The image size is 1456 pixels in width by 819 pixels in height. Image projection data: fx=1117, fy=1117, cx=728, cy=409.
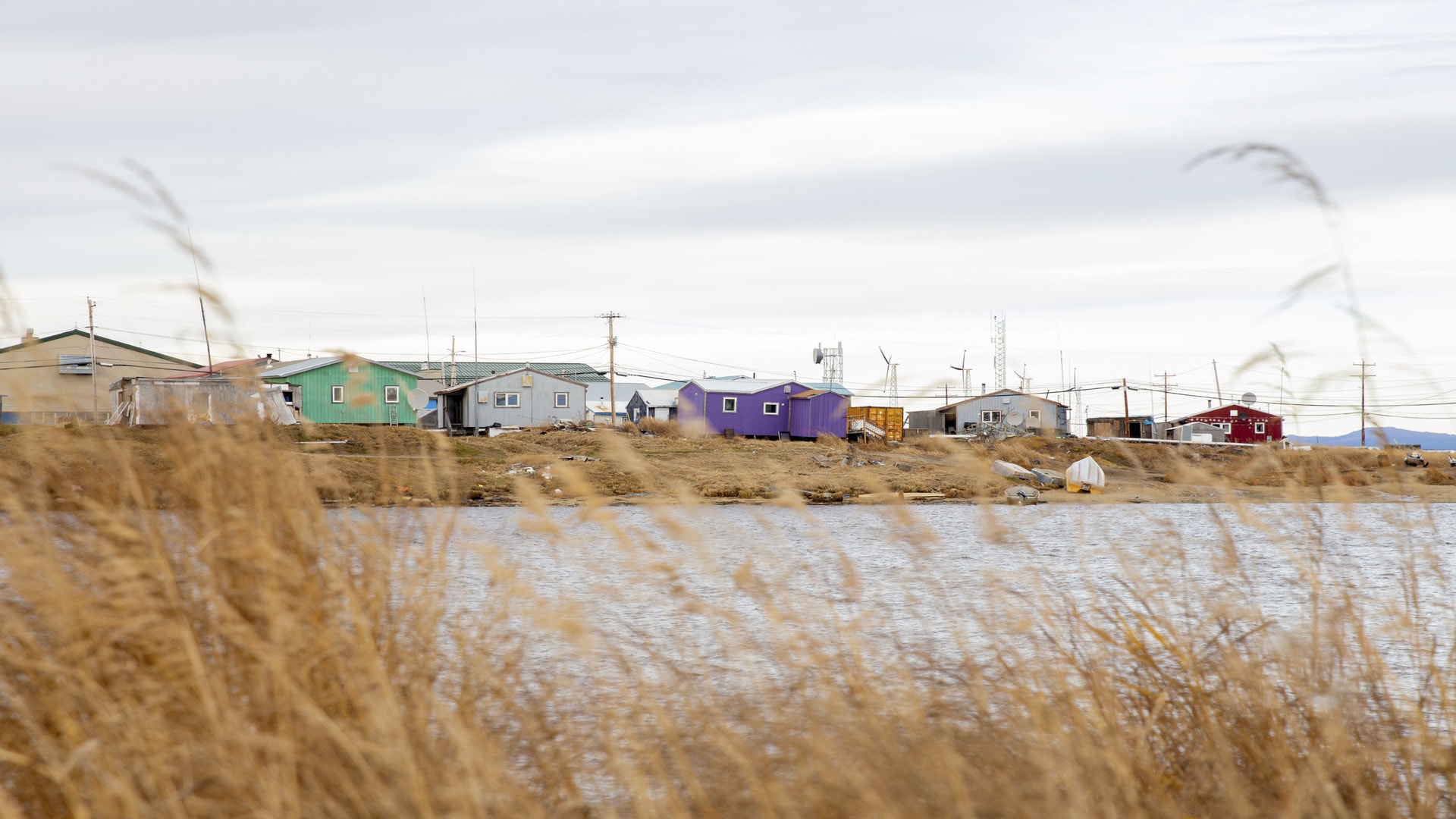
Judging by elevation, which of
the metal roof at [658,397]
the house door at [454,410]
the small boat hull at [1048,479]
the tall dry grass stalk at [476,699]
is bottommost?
the small boat hull at [1048,479]

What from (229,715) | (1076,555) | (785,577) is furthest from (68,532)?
(1076,555)

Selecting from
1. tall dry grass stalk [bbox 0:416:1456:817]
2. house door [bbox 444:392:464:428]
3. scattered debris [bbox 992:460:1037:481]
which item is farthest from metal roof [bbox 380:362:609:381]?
tall dry grass stalk [bbox 0:416:1456:817]

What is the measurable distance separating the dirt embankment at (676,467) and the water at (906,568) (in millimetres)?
185

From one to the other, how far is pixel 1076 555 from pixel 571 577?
8.97 metres

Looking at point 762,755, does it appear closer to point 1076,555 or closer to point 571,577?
point 571,577

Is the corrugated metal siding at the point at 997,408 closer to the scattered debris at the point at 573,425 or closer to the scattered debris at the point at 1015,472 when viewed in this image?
the scattered debris at the point at 573,425

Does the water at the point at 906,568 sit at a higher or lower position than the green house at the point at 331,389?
lower

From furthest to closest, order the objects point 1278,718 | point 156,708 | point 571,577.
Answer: point 571,577
point 1278,718
point 156,708

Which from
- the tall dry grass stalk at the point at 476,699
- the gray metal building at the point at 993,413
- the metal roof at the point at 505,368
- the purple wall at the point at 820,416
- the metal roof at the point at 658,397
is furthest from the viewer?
the metal roof at the point at 505,368

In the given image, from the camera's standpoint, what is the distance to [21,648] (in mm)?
3559

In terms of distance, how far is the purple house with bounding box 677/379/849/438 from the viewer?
186 feet

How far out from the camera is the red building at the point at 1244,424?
68.3 metres

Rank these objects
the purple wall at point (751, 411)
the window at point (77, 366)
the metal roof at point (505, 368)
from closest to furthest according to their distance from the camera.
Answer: the window at point (77, 366), the purple wall at point (751, 411), the metal roof at point (505, 368)

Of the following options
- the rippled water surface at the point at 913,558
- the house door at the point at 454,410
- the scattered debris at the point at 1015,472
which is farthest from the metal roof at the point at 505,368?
the rippled water surface at the point at 913,558
